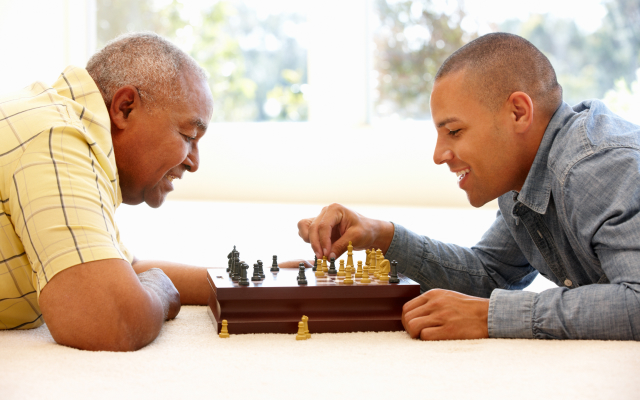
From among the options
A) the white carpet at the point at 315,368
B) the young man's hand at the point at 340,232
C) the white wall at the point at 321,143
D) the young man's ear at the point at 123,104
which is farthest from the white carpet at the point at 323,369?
the white wall at the point at 321,143

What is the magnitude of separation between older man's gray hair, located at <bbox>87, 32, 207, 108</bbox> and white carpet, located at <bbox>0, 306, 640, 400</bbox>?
0.71 m

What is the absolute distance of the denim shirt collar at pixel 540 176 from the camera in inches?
68.0

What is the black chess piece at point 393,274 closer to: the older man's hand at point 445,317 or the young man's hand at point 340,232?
the older man's hand at point 445,317

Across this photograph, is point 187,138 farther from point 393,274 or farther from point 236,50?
point 236,50

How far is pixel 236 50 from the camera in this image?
7.27m

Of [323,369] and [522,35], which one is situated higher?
[522,35]

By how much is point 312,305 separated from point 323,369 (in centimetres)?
29

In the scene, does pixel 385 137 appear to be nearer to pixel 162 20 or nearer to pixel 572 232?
pixel 162 20

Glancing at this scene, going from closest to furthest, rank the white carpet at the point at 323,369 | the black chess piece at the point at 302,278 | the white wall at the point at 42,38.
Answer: the white carpet at the point at 323,369, the black chess piece at the point at 302,278, the white wall at the point at 42,38

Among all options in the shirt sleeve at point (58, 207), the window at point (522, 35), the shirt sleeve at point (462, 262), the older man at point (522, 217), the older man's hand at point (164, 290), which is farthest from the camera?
the window at point (522, 35)

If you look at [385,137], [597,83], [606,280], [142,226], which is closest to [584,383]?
[606,280]

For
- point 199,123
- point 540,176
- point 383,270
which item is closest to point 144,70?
point 199,123

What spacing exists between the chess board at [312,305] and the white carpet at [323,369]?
1.7 inches

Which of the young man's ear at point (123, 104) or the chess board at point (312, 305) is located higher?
the young man's ear at point (123, 104)
